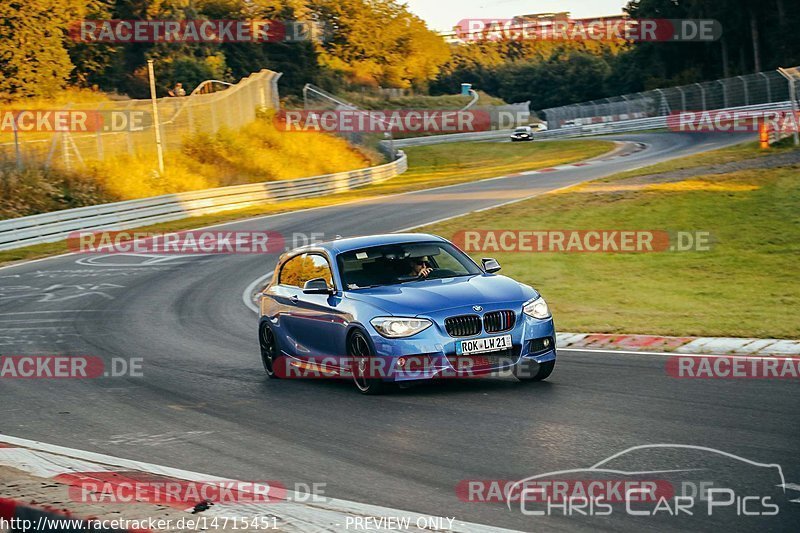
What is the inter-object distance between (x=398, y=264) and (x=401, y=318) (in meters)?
1.33

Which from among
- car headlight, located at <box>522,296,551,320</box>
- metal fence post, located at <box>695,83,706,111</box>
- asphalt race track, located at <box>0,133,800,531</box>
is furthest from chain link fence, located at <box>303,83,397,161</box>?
car headlight, located at <box>522,296,551,320</box>

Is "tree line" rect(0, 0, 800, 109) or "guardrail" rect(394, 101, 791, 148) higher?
"tree line" rect(0, 0, 800, 109)

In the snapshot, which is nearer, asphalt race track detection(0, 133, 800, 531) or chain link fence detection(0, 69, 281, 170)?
asphalt race track detection(0, 133, 800, 531)

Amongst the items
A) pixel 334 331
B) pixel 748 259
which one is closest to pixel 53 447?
pixel 334 331

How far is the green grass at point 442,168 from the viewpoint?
111 ft

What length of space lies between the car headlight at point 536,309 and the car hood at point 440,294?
68mm

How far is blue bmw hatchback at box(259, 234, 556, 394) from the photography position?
978 centimetres

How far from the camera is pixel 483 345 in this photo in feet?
32.1

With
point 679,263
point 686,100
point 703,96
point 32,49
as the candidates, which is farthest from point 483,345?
point 686,100

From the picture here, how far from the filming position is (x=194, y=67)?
6475 cm

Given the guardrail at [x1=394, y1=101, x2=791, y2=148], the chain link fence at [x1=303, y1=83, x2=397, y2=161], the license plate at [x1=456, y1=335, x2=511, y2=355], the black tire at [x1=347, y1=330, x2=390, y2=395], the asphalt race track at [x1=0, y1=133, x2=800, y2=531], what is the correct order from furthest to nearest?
1. the guardrail at [x1=394, y1=101, x2=791, y2=148]
2. the chain link fence at [x1=303, y1=83, x2=397, y2=161]
3. the black tire at [x1=347, y1=330, x2=390, y2=395]
4. the license plate at [x1=456, y1=335, x2=511, y2=355]
5. the asphalt race track at [x1=0, y1=133, x2=800, y2=531]

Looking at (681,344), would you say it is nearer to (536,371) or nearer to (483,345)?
(536,371)

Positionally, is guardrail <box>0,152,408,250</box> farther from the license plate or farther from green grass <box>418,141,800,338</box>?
the license plate

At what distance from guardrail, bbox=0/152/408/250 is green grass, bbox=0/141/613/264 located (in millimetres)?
412
